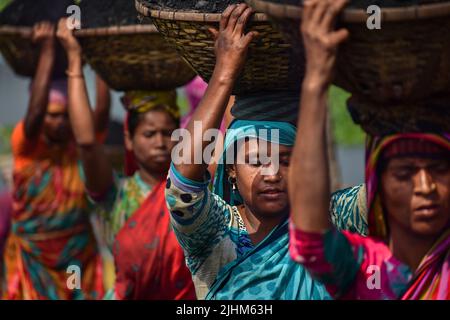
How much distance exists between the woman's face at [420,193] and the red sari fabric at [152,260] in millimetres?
2526

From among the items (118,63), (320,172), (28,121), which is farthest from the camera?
(28,121)

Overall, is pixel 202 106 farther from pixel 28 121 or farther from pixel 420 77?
pixel 28 121

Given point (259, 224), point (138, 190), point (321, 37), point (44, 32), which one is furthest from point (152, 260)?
point (321, 37)

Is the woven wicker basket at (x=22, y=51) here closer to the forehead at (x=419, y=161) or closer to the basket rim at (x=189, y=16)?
the basket rim at (x=189, y=16)

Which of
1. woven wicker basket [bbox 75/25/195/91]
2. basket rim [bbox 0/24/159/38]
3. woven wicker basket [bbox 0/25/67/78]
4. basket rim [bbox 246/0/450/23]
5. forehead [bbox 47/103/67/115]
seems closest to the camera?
basket rim [bbox 246/0/450/23]

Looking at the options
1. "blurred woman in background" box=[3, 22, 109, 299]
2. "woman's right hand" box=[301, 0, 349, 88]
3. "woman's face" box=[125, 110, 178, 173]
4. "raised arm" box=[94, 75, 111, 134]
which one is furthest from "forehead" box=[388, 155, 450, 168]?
"blurred woman in background" box=[3, 22, 109, 299]

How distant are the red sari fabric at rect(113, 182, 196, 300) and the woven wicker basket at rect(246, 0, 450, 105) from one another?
8.37 ft

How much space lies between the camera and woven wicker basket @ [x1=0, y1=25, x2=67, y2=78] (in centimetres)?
674

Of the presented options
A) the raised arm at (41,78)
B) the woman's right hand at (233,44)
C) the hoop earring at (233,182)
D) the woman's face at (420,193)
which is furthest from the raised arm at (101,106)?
the woman's face at (420,193)

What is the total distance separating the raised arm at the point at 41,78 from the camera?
6.64 meters

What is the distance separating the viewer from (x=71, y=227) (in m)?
7.34

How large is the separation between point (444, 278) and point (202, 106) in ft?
3.05

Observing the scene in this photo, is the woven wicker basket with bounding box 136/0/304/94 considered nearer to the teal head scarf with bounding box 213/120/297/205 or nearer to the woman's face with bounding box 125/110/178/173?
the teal head scarf with bounding box 213/120/297/205
